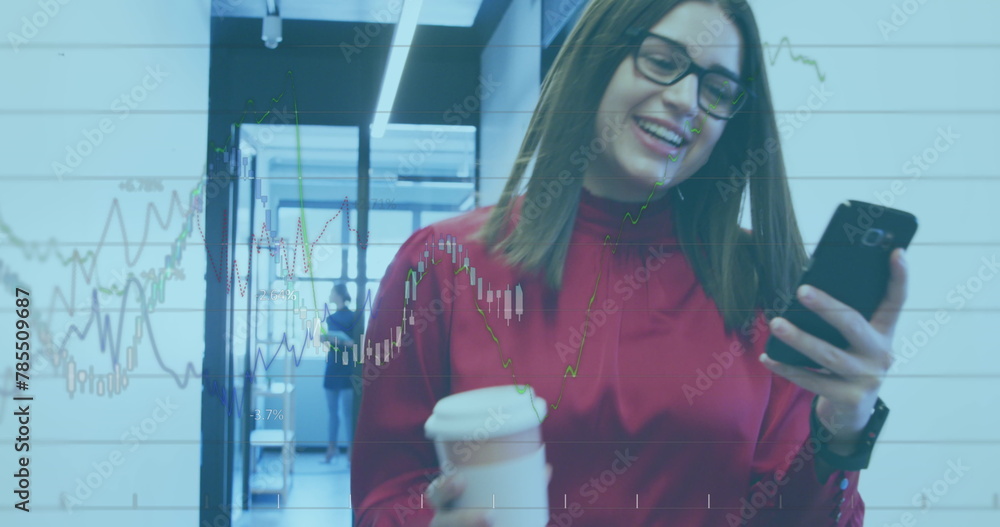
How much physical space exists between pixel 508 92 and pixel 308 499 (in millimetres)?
853

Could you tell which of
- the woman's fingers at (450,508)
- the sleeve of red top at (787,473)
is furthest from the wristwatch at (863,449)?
the woman's fingers at (450,508)

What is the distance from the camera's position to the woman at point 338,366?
1.42 m

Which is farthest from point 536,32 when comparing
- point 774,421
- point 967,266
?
point 967,266

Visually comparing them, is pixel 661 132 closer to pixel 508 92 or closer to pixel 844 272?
pixel 508 92

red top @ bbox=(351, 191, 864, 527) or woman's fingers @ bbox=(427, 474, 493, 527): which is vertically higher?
red top @ bbox=(351, 191, 864, 527)

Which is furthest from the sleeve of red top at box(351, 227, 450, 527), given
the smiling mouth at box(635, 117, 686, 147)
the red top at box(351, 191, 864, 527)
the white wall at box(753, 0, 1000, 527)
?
the white wall at box(753, 0, 1000, 527)

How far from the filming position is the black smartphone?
1.43 m

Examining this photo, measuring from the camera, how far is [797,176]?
1.46 metres

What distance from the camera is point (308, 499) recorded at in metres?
1.44

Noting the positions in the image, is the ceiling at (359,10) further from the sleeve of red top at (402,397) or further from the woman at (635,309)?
the sleeve of red top at (402,397)

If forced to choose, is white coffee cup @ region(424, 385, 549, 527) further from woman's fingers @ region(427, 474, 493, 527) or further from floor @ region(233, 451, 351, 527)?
floor @ region(233, 451, 351, 527)

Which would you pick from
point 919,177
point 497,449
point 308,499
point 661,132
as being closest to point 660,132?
point 661,132

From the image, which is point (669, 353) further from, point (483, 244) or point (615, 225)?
point (483, 244)

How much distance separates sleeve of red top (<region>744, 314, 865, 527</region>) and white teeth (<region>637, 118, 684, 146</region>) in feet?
1.33
